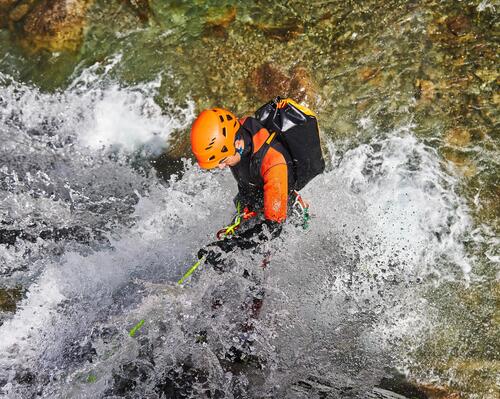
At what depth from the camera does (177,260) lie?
746cm

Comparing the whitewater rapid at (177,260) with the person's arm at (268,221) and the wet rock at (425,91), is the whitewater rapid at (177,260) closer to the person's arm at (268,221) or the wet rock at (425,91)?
the person's arm at (268,221)

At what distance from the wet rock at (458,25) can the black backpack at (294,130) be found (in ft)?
11.4

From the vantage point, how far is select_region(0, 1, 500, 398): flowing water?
21.0 ft

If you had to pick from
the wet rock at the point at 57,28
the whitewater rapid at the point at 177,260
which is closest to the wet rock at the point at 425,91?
the whitewater rapid at the point at 177,260

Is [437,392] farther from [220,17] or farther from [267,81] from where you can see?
[220,17]

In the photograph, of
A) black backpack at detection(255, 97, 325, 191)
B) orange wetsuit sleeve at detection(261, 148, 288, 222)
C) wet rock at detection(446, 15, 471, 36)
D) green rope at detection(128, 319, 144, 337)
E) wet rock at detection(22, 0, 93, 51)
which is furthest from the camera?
wet rock at detection(22, 0, 93, 51)

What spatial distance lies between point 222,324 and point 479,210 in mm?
3939

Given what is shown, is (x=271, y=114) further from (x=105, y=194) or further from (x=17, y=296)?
(x=17, y=296)

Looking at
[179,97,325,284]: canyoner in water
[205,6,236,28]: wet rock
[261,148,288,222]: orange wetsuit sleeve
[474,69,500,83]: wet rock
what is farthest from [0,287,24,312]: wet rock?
[474,69,500,83]: wet rock

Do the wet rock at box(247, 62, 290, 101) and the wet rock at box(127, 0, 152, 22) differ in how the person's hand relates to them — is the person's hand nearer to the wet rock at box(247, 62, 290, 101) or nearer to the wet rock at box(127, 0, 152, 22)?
the wet rock at box(247, 62, 290, 101)

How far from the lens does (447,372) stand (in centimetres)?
626

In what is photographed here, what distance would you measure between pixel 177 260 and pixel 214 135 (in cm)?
303

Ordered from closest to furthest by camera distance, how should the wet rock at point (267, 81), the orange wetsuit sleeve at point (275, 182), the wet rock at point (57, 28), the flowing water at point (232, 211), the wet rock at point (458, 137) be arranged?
1. the orange wetsuit sleeve at point (275, 182)
2. the flowing water at point (232, 211)
3. the wet rock at point (458, 137)
4. the wet rock at point (267, 81)
5. the wet rock at point (57, 28)

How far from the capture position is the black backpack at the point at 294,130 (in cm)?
542
